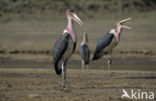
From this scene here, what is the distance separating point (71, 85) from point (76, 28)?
27045 mm

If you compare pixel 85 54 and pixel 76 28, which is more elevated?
pixel 76 28

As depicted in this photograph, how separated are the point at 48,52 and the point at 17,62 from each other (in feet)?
14.4

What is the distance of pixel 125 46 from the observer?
106 feet

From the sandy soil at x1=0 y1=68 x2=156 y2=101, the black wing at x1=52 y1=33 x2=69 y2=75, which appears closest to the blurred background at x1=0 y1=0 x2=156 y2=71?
the sandy soil at x1=0 y1=68 x2=156 y2=101

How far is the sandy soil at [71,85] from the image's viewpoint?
528 inches

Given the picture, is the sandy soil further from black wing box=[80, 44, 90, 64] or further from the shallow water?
the shallow water

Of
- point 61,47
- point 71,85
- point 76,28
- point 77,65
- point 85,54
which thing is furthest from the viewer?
point 76,28

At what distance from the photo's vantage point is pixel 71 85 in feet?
52.6

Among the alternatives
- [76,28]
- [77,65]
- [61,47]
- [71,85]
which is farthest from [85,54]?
[76,28]

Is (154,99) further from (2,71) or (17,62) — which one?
(17,62)

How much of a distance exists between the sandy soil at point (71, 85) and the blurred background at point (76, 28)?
3653 millimetres

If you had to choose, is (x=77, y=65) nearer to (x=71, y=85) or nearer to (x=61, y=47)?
(x=71, y=85)

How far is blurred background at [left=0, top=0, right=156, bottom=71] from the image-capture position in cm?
2642

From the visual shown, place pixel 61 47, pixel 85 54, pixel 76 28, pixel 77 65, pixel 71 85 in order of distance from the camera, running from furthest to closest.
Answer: pixel 76 28
pixel 77 65
pixel 85 54
pixel 71 85
pixel 61 47
